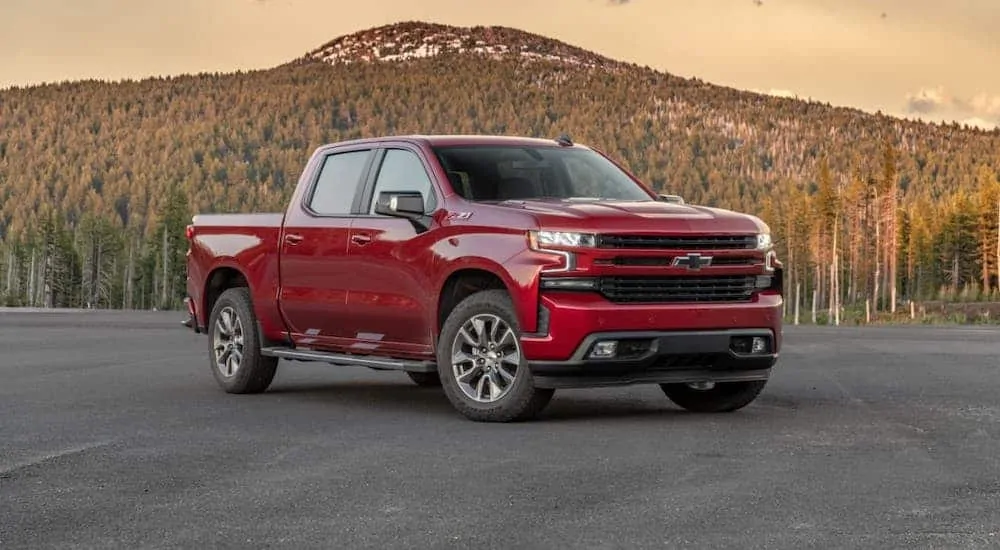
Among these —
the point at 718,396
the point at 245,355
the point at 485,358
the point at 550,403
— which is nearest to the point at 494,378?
the point at 485,358

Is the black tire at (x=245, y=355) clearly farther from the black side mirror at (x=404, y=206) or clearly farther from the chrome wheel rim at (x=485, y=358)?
the chrome wheel rim at (x=485, y=358)

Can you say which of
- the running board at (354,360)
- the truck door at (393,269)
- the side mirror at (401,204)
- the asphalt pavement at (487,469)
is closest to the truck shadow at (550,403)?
the asphalt pavement at (487,469)

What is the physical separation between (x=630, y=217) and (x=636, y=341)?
2.82 ft

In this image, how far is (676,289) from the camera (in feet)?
34.8

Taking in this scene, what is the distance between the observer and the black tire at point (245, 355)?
1323cm

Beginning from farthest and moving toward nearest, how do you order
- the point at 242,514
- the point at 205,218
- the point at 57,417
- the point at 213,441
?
1. the point at 205,218
2. the point at 57,417
3. the point at 213,441
4. the point at 242,514

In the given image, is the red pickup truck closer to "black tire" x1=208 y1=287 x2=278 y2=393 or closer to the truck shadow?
"black tire" x1=208 y1=287 x2=278 y2=393

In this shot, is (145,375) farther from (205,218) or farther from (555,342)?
(555,342)

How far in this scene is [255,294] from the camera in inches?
520

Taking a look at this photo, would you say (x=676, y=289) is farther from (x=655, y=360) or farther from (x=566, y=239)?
(x=566, y=239)

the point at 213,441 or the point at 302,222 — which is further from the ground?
the point at 302,222

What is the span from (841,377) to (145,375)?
292 inches

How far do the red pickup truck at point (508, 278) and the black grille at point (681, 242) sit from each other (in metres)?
0.01

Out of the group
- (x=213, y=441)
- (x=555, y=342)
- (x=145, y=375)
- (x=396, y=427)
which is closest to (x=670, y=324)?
(x=555, y=342)
